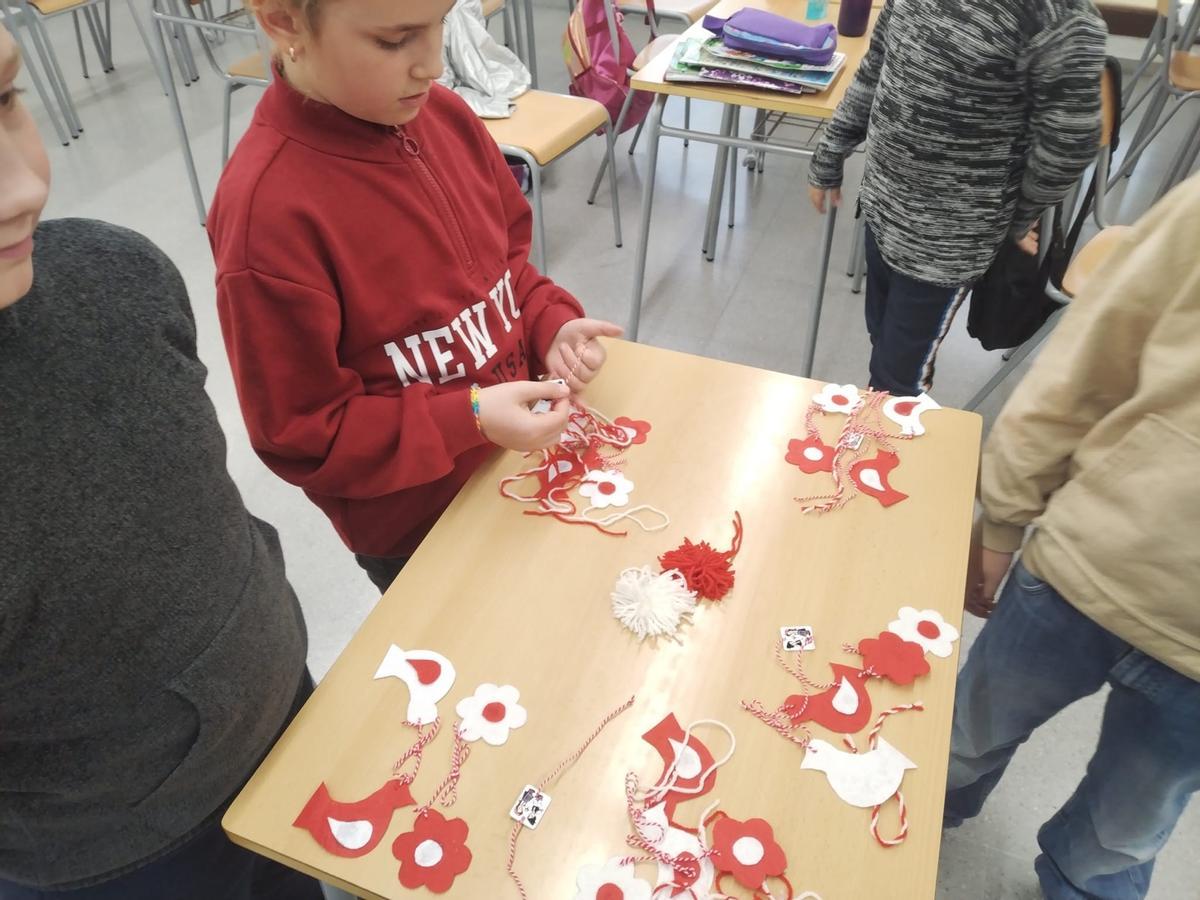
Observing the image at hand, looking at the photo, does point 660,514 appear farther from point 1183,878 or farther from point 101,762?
point 1183,878

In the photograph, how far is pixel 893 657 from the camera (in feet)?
2.51

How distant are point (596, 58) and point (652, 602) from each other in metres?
2.62

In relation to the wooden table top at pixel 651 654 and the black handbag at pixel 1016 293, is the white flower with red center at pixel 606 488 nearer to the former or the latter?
the wooden table top at pixel 651 654

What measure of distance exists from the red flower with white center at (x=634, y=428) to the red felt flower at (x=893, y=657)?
360 millimetres

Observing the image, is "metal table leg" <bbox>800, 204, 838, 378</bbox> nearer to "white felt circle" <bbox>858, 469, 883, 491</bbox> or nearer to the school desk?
the school desk

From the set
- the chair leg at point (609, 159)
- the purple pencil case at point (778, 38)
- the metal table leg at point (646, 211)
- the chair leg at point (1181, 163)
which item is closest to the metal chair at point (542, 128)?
the metal table leg at point (646, 211)

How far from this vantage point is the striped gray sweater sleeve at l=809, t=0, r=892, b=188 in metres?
1.53

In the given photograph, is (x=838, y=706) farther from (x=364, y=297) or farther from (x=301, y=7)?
(x=301, y=7)

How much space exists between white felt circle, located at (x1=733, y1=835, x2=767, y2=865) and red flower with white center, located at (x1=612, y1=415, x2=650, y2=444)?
479 mm

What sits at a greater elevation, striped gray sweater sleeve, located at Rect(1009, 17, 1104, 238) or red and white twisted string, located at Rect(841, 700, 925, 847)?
striped gray sweater sleeve, located at Rect(1009, 17, 1104, 238)

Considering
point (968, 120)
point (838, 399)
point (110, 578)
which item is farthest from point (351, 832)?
point (968, 120)

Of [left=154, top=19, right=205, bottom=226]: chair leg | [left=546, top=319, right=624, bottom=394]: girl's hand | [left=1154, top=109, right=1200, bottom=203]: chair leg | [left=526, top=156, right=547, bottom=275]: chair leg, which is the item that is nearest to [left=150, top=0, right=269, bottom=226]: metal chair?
[left=154, top=19, right=205, bottom=226]: chair leg

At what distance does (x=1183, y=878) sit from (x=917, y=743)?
1.03m

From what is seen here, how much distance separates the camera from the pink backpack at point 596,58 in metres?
2.89
